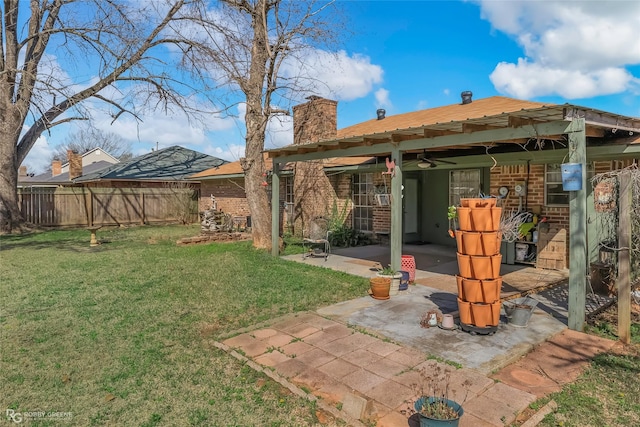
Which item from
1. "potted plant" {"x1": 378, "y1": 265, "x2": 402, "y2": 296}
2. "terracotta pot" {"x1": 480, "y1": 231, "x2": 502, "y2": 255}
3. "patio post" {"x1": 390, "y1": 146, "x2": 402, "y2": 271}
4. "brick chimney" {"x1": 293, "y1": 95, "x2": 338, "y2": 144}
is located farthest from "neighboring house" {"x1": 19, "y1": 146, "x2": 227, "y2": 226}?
"terracotta pot" {"x1": 480, "y1": 231, "x2": 502, "y2": 255}

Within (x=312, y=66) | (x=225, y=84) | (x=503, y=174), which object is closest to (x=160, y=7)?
(x=225, y=84)

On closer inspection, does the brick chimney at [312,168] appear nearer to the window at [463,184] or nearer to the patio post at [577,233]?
the window at [463,184]

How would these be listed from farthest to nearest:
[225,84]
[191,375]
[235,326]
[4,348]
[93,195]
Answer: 1. [93,195]
2. [225,84]
3. [235,326]
4. [4,348]
5. [191,375]

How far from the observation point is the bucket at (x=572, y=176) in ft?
13.6

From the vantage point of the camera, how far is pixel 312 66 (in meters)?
11.2

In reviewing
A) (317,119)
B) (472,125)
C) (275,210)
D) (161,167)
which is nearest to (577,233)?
(472,125)

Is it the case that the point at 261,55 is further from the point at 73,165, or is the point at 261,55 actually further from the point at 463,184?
the point at 73,165

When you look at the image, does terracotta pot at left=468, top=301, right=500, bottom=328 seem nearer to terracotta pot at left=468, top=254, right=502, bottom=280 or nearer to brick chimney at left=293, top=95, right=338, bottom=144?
terracotta pot at left=468, top=254, right=502, bottom=280

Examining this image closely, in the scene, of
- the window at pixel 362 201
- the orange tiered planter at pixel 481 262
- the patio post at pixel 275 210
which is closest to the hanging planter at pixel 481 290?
the orange tiered planter at pixel 481 262

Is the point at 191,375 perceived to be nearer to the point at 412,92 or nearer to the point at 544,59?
the point at 412,92

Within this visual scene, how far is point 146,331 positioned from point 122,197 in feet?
50.1

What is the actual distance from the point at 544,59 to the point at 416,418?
46.9 feet

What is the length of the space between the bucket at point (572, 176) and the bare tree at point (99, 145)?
48981 millimetres

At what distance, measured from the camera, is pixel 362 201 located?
11773mm
